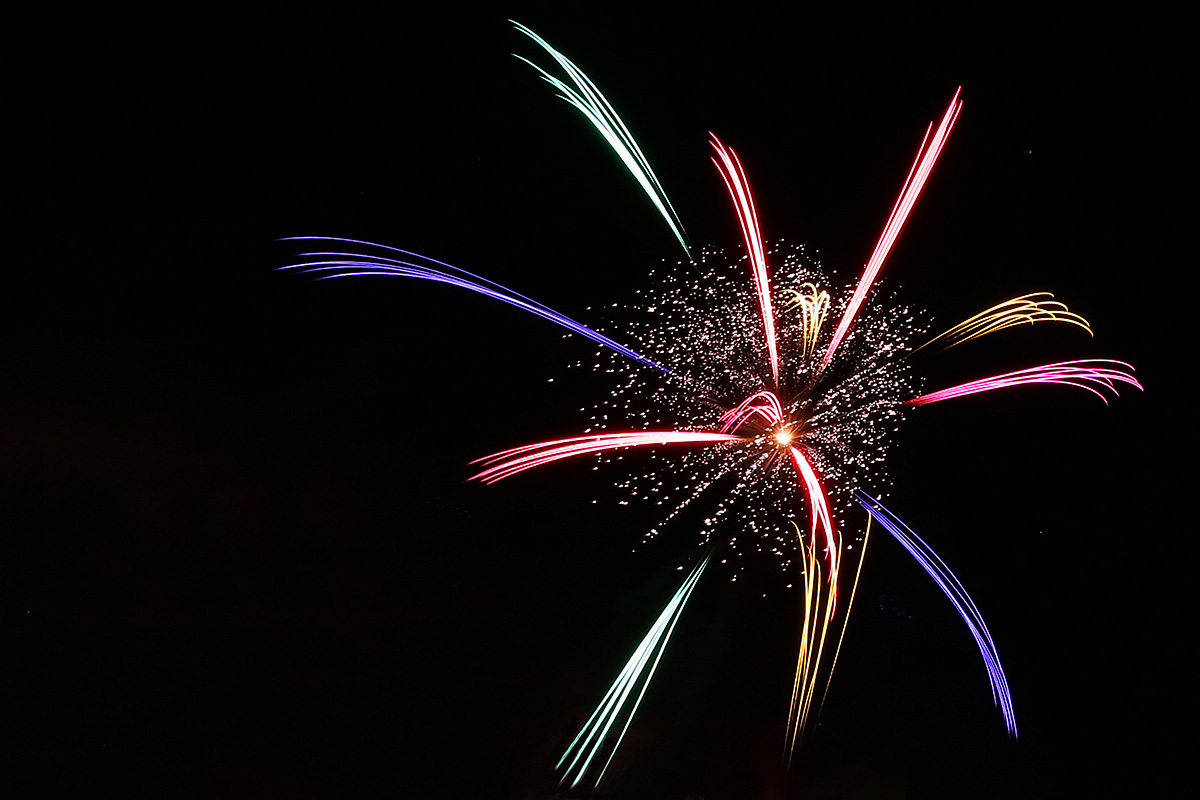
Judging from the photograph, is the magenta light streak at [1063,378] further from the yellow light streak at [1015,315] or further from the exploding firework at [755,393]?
the yellow light streak at [1015,315]

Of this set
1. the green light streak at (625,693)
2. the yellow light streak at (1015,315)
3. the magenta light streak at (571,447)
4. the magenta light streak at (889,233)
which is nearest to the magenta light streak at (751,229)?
the magenta light streak at (889,233)

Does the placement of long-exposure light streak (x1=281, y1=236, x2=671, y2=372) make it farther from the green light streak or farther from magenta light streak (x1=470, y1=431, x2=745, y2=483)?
the green light streak

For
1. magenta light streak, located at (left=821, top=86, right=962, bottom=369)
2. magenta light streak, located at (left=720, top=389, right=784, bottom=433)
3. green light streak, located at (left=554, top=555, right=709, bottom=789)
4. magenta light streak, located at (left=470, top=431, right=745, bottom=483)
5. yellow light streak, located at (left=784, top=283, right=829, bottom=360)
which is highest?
magenta light streak, located at (left=821, top=86, right=962, bottom=369)

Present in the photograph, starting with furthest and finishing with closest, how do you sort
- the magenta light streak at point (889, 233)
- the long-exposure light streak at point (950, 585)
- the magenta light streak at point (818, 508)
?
the long-exposure light streak at point (950, 585)
the magenta light streak at point (889, 233)
the magenta light streak at point (818, 508)

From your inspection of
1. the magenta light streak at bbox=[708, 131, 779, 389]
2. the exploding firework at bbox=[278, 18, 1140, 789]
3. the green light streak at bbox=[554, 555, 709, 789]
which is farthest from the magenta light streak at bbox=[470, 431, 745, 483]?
the green light streak at bbox=[554, 555, 709, 789]

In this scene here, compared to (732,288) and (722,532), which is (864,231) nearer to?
(732,288)

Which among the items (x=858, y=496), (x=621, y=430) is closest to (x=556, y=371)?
(x=621, y=430)

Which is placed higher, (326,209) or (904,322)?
(904,322)
